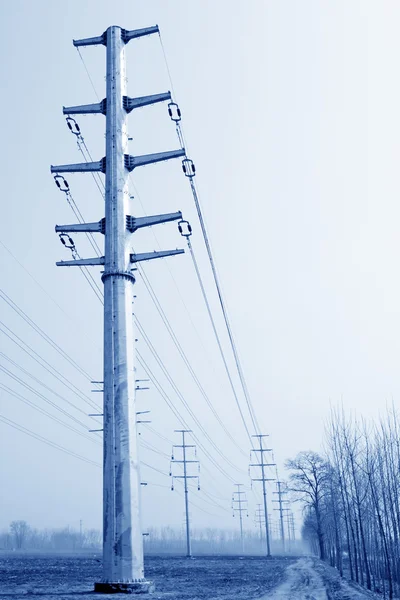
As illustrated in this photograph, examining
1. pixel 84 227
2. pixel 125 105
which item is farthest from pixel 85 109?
pixel 84 227

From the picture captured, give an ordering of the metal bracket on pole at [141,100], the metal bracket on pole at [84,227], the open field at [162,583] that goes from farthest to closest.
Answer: the open field at [162,583], the metal bracket on pole at [141,100], the metal bracket on pole at [84,227]

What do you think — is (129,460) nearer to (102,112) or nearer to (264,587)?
(102,112)

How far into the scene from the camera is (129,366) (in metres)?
13.3

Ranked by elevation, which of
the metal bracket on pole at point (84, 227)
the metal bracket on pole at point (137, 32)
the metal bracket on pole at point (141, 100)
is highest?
the metal bracket on pole at point (137, 32)

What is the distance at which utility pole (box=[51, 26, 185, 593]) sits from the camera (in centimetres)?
1245

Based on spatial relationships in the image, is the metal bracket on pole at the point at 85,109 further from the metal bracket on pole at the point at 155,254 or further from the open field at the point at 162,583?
the open field at the point at 162,583

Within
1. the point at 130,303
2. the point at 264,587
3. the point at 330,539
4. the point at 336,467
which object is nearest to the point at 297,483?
the point at 330,539

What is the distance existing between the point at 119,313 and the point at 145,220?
2.36 meters

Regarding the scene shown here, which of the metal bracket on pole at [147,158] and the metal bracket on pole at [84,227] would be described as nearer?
the metal bracket on pole at [84,227]

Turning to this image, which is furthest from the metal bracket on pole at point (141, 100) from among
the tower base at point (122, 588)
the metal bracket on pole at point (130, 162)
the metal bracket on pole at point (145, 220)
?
the tower base at point (122, 588)

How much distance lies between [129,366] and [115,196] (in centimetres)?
389

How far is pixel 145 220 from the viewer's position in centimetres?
1443

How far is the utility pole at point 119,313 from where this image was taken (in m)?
12.4

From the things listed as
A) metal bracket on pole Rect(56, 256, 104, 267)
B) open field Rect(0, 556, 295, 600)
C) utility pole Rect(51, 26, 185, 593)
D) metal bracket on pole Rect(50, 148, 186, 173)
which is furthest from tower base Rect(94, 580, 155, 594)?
metal bracket on pole Rect(50, 148, 186, 173)
